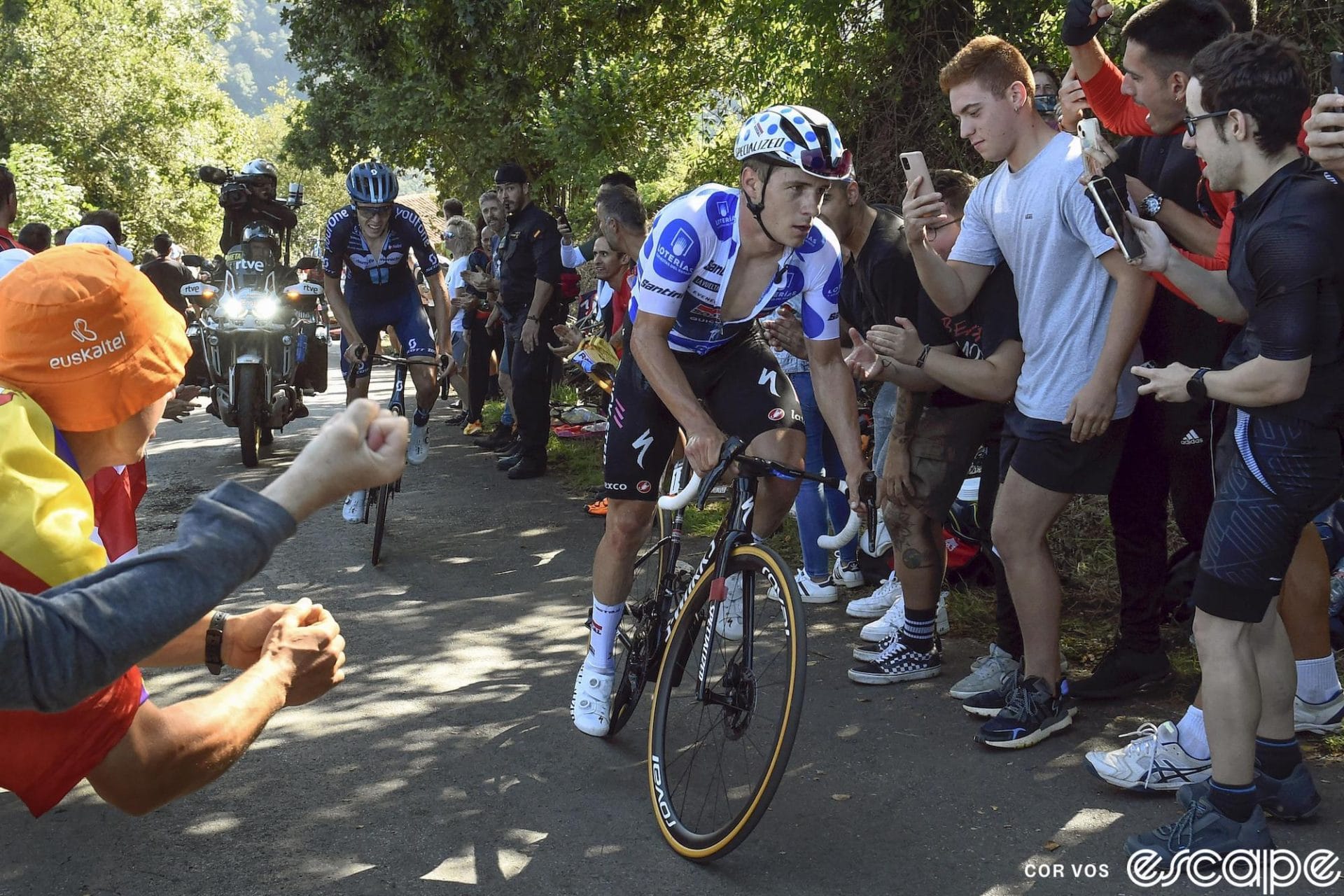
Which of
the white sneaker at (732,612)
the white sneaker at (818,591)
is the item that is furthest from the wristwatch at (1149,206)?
the white sneaker at (818,591)

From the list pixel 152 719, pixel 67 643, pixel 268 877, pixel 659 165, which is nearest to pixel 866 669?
pixel 268 877

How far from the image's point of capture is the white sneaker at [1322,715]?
14.6ft

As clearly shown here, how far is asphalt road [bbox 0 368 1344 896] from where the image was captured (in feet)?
12.5

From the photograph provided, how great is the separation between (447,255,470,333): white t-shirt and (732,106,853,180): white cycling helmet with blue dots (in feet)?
29.0

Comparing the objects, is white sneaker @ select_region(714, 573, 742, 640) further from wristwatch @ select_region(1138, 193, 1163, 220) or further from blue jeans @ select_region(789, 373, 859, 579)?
blue jeans @ select_region(789, 373, 859, 579)

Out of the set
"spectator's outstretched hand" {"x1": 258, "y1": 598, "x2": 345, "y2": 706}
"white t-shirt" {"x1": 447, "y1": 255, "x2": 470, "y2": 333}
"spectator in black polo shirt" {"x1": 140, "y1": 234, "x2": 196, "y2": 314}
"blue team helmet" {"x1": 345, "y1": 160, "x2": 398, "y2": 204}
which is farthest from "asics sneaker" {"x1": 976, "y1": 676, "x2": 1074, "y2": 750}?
"spectator in black polo shirt" {"x1": 140, "y1": 234, "x2": 196, "y2": 314}

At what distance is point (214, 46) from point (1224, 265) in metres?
66.4

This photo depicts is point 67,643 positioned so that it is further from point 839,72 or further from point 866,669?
point 839,72

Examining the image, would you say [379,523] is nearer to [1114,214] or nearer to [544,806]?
[544,806]

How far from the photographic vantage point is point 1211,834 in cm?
362

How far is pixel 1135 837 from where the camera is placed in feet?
12.5

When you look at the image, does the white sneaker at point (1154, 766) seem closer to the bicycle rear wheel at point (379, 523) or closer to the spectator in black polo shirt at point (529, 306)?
the bicycle rear wheel at point (379, 523)

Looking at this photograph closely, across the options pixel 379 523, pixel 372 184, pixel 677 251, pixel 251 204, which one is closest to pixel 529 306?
pixel 372 184

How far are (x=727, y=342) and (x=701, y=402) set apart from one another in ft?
1.00
